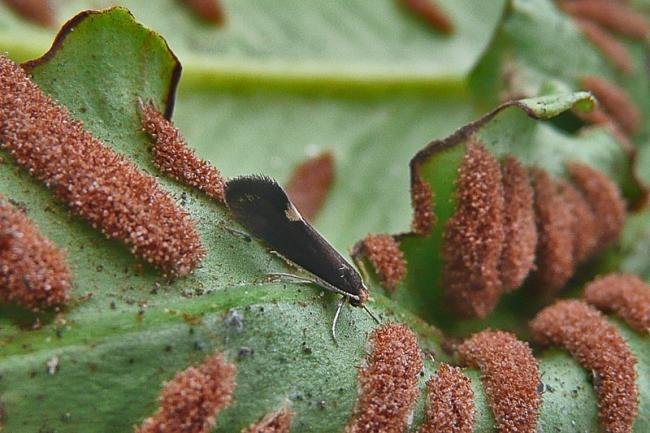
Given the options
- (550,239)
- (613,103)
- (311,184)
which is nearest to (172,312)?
(550,239)

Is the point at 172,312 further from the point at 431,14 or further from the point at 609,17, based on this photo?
the point at 609,17

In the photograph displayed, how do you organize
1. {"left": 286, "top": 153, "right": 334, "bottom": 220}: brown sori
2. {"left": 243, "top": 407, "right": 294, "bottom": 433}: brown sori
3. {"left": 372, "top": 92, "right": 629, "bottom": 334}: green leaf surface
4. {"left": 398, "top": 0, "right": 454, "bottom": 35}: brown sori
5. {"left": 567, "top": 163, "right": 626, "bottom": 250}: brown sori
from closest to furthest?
1. {"left": 243, "top": 407, "right": 294, "bottom": 433}: brown sori
2. {"left": 372, "top": 92, "right": 629, "bottom": 334}: green leaf surface
3. {"left": 567, "top": 163, "right": 626, "bottom": 250}: brown sori
4. {"left": 286, "top": 153, "right": 334, "bottom": 220}: brown sori
5. {"left": 398, "top": 0, "right": 454, "bottom": 35}: brown sori

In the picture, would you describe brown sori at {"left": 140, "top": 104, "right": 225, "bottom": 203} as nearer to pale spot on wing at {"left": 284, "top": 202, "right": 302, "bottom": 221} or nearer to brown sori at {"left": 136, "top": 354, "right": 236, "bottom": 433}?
pale spot on wing at {"left": 284, "top": 202, "right": 302, "bottom": 221}

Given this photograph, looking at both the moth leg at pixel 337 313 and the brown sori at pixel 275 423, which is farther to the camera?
the moth leg at pixel 337 313

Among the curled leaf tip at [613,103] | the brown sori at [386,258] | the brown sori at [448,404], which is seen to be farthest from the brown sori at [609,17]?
the brown sori at [448,404]

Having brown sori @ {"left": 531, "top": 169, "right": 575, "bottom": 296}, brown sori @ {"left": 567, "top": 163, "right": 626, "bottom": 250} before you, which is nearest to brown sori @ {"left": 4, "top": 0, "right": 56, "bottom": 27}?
brown sori @ {"left": 531, "top": 169, "right": 575, "bottom": 296}

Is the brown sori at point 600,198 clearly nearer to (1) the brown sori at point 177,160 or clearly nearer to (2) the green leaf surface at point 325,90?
(2) the green leaf surface at point 325,90
